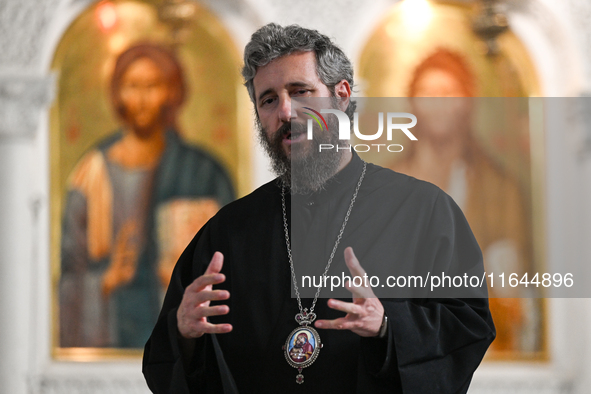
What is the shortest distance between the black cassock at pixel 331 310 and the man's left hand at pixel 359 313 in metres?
0.08

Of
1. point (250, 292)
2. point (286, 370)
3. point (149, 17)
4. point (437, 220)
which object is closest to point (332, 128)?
point (437, 220)

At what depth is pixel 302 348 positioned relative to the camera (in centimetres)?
173

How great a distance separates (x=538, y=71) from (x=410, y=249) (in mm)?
3710

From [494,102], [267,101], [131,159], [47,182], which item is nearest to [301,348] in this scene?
[267,101]

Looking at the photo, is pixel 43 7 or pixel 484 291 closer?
pixel 484 291

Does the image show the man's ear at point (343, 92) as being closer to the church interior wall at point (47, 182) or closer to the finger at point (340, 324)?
the finger at point (340, 324)

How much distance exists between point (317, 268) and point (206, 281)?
51cm

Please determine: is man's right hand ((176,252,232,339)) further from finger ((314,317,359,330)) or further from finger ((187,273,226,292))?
finger ((314,317,359,330))

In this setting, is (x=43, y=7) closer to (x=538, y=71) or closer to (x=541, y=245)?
(x=538, y=71)

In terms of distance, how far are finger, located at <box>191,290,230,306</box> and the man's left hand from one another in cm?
22

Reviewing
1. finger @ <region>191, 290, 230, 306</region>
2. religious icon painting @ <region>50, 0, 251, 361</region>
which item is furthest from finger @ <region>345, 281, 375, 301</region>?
religious icon painting @ <region>50, 0, 251, 361</region>

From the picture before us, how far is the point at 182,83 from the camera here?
16.2 feet

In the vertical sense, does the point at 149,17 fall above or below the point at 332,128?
above

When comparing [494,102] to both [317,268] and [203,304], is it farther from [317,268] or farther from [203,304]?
[203,304]
